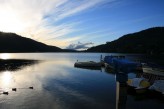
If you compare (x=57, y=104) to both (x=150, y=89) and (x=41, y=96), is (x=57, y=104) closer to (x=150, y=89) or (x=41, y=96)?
(x=41, y=96)

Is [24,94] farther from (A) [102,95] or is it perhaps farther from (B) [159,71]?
(B) [159,71]

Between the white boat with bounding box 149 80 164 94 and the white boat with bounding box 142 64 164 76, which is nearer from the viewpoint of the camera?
the white boat with bounding box 149 80 164 94

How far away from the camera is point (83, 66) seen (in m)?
105

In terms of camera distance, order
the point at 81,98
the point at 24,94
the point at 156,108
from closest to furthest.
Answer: the point at 156,108, the point at 81,98, the point at 24,94

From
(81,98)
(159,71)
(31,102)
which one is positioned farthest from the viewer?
(159,71)

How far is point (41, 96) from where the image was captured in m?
37.7

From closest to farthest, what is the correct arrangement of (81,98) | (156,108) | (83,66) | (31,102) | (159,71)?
(156,108) < (31,102) < (81,98) < (159,71) < (83,66)

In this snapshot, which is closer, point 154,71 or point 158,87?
point 158,87

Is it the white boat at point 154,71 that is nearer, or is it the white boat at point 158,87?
the white boat at point 158,87

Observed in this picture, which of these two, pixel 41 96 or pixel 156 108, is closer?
pixel 156 108

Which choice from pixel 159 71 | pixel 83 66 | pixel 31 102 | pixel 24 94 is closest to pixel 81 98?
pixel 31 102

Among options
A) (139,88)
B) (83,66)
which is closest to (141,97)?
(139,88)

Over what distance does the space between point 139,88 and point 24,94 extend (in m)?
20.4

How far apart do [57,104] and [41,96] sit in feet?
21.2
